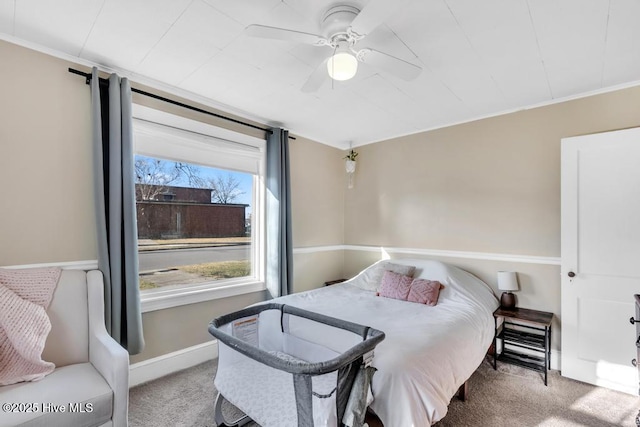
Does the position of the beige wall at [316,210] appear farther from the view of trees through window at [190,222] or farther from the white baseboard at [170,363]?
the white baseboard at [170,363]

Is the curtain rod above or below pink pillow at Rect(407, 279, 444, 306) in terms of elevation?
above

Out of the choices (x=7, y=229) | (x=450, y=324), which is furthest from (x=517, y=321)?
(x=7, y=229)

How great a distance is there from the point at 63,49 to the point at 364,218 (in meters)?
3.47

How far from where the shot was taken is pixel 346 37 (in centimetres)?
176

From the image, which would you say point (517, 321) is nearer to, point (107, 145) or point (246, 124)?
point (246, 124)

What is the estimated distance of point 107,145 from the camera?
2271mm

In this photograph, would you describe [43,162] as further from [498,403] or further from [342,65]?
[498,403]

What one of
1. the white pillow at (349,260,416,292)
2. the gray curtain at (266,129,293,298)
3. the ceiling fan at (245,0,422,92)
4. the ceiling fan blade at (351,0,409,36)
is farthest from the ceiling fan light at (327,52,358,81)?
the white pillow at (349,260,416,292)

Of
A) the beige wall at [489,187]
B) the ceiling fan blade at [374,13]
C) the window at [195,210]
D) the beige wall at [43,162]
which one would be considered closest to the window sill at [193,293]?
the window at [195,210]

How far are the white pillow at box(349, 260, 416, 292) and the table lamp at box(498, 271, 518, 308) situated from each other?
32.2 inches

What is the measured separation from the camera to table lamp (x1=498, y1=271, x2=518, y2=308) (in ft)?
9.36

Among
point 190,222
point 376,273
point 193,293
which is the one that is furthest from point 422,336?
point 190,222

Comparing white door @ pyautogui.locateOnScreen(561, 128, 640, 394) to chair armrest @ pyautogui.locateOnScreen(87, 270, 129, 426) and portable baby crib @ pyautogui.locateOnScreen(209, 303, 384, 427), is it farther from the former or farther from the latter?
chair armrest @ pyautogui.locateOnScreen(87, 270, 129, 426)

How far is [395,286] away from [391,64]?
2013mm
